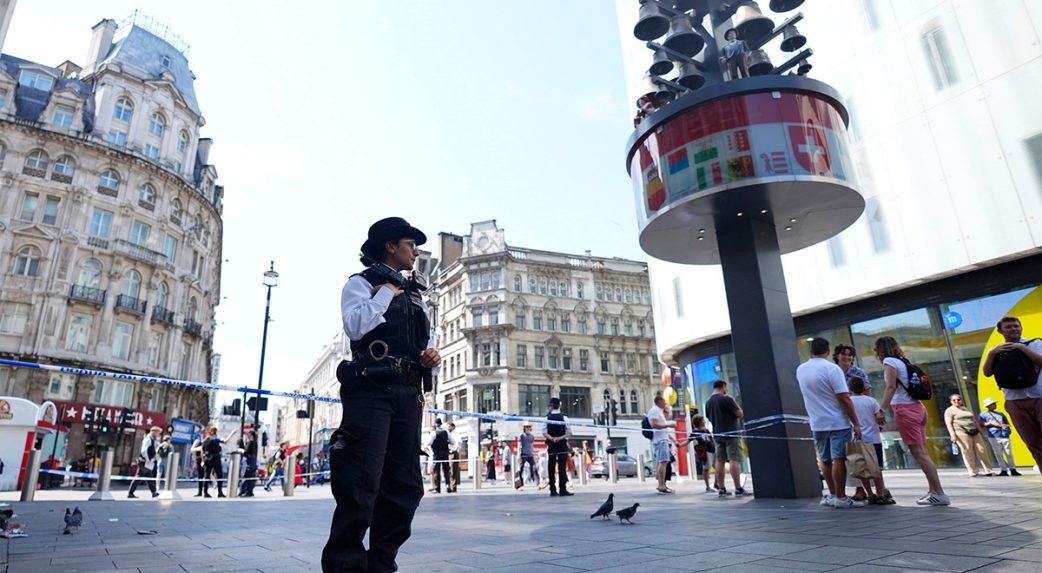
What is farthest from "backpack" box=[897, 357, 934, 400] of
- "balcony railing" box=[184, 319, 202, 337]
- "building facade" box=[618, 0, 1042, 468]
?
"balcony railing" box=[184, 319, 202, 337]

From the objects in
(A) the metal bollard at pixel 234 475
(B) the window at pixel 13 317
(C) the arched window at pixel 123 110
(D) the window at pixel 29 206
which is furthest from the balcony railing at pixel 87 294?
(A) the metal bollard at pixel 234 475

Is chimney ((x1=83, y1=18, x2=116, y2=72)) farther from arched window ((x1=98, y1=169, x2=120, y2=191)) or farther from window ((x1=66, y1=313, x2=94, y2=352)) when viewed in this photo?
window ((x1=66, y1=313, x2=94, y2=352))

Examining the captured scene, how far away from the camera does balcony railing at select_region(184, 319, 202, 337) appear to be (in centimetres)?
3922

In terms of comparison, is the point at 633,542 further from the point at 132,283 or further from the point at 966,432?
the point at 132,283

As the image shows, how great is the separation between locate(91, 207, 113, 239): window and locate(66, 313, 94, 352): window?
5182 mm

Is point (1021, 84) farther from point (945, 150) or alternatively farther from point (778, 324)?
point (778, 324)

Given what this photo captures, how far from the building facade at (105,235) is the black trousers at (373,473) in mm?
32289

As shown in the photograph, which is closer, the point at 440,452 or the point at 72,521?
the point at 72,521

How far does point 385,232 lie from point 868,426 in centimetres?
654

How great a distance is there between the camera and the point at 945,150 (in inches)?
586

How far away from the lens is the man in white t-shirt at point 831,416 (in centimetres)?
679

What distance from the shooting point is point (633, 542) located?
459cm

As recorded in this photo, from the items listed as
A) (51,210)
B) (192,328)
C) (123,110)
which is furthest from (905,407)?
(123,110)

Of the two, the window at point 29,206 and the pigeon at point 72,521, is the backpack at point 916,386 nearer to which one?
the pigeon at point 72,521
